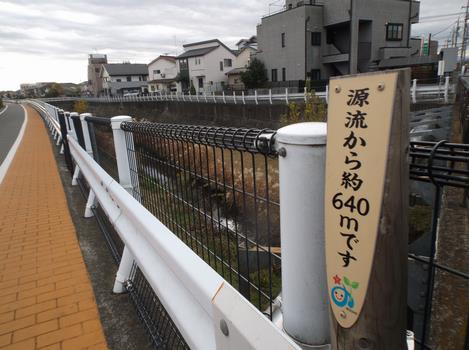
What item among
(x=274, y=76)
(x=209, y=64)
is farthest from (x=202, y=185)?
(x=209, y=64)

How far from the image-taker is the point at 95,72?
261 feet

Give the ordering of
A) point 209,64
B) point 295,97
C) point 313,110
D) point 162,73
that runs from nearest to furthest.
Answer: point 313,110 → point 295,97 → point 209,64 → point 162,73

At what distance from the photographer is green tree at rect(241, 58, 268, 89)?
3181 centimetres

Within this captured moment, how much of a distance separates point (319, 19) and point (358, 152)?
3163 cm

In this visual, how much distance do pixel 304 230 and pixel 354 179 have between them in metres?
0.35

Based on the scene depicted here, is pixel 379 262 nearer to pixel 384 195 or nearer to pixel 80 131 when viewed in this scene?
pixel 384 195

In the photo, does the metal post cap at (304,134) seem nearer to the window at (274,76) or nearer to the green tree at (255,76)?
the green tree at (255,76)

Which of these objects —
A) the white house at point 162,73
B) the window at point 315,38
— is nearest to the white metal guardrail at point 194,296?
the window at point 315,38

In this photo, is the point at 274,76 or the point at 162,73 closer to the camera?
the point at 274,76

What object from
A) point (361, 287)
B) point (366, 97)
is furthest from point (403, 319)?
point (366, 97)

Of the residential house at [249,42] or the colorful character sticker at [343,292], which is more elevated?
the residential house at [249,42]

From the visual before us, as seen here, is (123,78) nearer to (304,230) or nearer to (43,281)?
(43,281)

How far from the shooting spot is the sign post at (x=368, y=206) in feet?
2.56

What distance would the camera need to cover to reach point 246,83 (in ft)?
105
